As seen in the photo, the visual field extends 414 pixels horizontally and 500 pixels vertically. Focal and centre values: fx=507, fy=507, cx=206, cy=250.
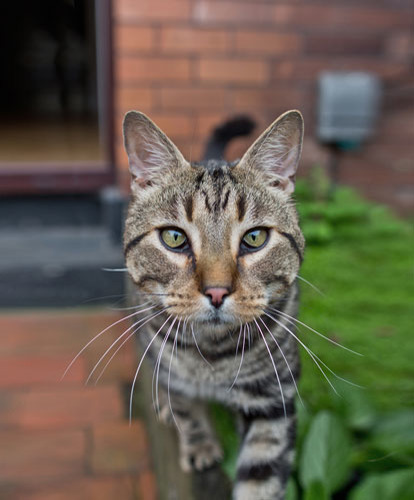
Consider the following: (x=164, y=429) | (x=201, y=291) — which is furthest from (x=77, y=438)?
(x=201, y=291)

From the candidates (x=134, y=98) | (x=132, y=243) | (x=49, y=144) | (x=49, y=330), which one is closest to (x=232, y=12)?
(x=134, y=98)

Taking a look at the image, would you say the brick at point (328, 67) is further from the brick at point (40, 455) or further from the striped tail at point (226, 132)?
the brick at point (40, 455)

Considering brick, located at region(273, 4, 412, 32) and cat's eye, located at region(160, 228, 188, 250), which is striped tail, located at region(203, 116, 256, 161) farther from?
brick, located at region(273, 4, 412, 32)

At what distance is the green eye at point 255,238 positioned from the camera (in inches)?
35.4

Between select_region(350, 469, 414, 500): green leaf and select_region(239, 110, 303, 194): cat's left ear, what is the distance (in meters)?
0.61

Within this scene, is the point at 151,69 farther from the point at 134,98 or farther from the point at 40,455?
the point at 40,455

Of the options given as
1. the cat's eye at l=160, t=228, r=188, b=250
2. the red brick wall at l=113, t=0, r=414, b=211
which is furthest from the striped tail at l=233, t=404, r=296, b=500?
the red brick wall at l=113, t=0, r=414, b=211

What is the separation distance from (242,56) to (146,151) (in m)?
1.70

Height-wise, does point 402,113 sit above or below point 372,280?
above

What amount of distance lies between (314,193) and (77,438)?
1610 mm

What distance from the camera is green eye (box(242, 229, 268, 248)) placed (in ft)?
2.95

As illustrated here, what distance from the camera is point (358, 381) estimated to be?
57.9 inches

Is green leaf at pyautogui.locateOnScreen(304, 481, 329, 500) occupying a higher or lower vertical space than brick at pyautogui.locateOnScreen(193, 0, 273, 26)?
lower

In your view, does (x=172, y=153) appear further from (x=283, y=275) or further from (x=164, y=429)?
(x=164, y=429)
